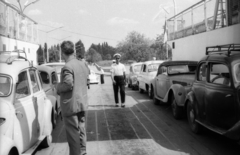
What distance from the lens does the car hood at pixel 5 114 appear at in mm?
3856

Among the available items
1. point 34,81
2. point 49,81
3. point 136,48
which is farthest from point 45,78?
point 136,48

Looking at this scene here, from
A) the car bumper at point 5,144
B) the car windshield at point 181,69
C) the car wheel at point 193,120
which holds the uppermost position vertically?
the car windshield at point 181,69

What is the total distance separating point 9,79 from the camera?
4.60 metres

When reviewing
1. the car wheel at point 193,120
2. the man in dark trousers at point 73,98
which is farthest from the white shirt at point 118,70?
the man in dark trousers at point 73,98

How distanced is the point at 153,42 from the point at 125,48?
23.3 feet

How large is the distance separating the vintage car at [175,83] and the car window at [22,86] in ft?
15.1

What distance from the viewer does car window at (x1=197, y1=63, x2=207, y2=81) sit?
678 cm

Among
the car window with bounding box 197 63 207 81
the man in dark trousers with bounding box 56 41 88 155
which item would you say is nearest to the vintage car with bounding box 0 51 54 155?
the man in dark trousers with bounding box 56 41 88 155

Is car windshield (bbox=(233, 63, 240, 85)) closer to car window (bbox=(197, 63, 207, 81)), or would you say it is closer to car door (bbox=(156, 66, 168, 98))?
car window (bbox=(197, 63, 207, 81))

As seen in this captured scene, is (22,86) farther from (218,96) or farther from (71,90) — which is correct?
(218,96)

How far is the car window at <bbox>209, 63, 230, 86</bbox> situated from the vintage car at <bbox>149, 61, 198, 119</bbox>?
1783 millimetres

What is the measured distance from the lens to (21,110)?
4.59 meters

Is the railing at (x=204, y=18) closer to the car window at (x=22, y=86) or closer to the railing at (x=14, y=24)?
the car window at (x=22, y=86)

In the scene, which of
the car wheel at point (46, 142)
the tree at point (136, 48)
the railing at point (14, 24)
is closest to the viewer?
the car wheel at point (46, 142)
